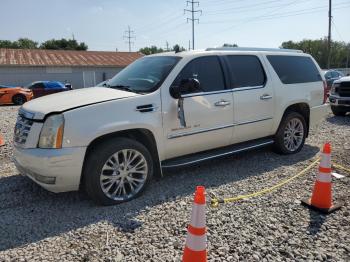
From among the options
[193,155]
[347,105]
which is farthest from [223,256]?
[347,105]

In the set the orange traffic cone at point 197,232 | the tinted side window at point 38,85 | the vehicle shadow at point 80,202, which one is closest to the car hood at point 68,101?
the vehicle shadow at point 80,202

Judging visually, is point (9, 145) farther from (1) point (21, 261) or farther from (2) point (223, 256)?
(2) point (223, 256)

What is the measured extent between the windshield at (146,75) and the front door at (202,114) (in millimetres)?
213

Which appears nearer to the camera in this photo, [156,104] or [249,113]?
[156,104]

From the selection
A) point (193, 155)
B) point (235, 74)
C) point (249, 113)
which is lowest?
point (193, 155)

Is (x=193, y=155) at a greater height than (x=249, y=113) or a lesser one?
lesser

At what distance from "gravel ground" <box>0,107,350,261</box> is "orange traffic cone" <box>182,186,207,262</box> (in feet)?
1.82

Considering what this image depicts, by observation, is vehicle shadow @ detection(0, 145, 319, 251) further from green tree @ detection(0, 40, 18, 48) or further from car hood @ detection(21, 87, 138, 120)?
green tree @ detection(0, 40, 18, 48)

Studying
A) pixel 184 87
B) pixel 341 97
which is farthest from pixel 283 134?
pixel 341 97

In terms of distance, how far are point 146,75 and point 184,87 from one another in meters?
0.71

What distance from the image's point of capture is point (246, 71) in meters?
5.33

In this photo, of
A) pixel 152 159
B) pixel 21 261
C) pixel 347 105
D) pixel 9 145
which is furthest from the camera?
pixel 347 105

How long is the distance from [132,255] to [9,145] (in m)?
5.12

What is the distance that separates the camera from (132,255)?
304cm
